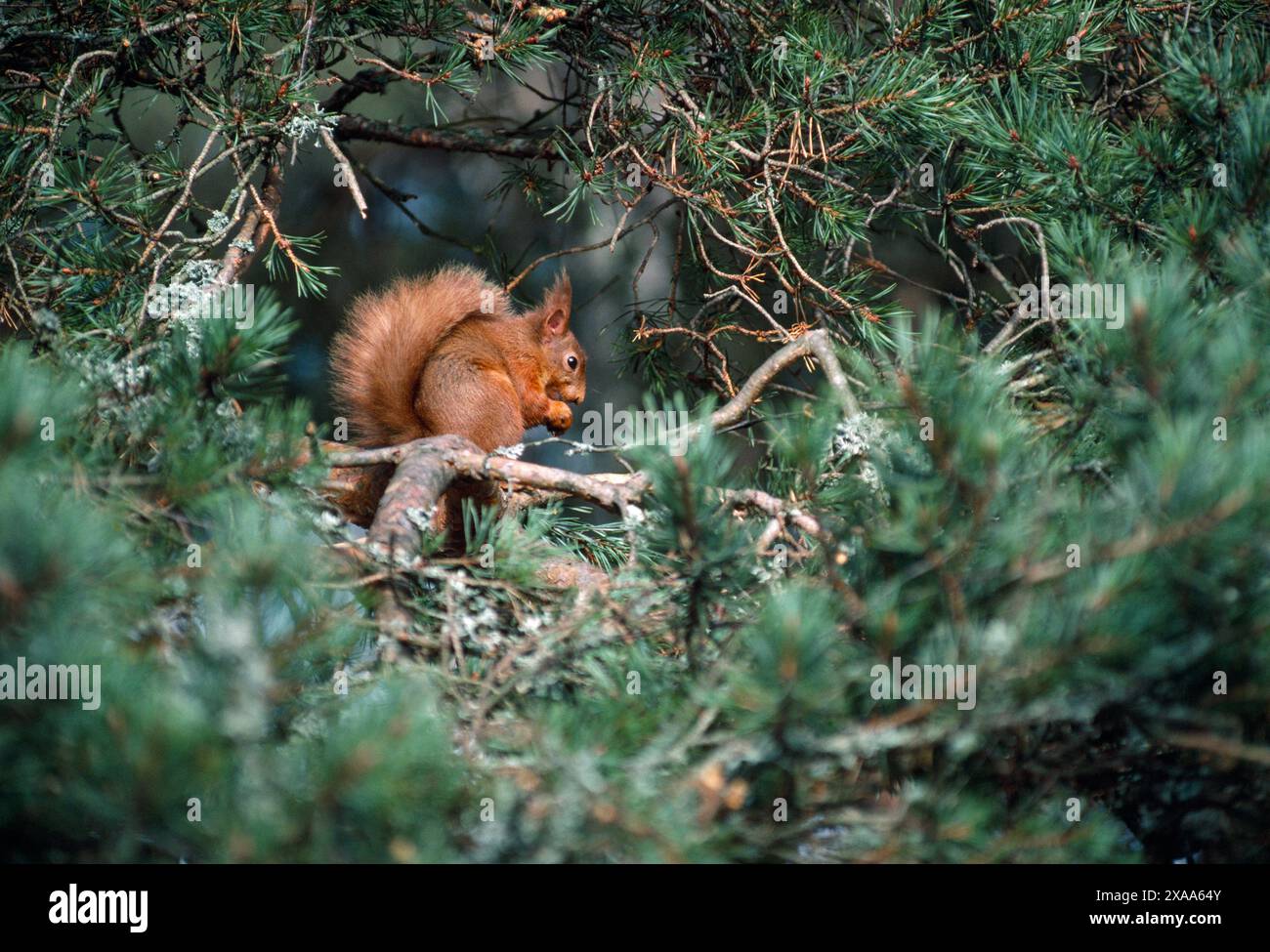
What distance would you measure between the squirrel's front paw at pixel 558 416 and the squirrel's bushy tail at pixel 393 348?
418 mm

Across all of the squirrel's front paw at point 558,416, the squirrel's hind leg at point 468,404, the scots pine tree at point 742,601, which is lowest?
the scots pine tree at point 742,601

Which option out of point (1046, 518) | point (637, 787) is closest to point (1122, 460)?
point (1046, 518)

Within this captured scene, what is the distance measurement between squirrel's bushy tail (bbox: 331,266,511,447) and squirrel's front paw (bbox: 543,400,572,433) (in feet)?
1.37

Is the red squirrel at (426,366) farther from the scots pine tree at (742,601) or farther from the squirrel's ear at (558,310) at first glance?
the scots pine tree at (742,601)

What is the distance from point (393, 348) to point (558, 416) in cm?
55

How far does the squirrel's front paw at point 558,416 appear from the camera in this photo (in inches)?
89.1

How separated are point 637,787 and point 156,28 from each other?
3.61ft

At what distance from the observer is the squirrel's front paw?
226 centimetres

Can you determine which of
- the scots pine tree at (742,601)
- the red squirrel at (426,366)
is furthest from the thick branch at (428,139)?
the scots pine tree at (742,601)

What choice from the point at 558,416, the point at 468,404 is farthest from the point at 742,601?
the point at 558,416

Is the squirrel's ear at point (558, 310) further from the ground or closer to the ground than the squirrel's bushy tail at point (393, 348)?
further from the ground

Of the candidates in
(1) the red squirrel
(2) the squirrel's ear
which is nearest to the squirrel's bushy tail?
(1) the red squirrel

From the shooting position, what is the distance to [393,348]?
1.77 meters
